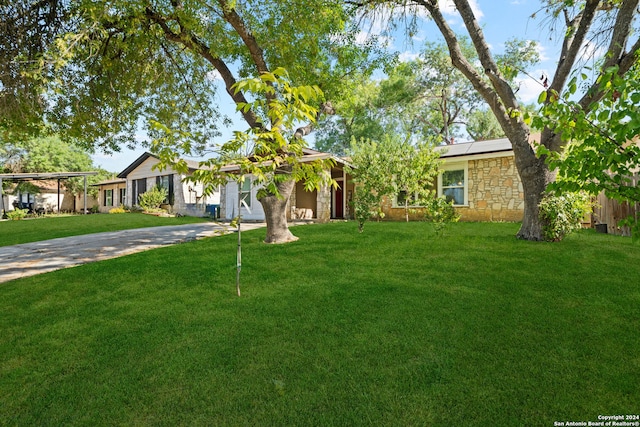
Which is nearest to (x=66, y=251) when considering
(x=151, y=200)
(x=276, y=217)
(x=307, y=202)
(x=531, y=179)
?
(x=276, y=217)

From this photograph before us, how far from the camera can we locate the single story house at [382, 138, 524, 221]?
13.0 metres

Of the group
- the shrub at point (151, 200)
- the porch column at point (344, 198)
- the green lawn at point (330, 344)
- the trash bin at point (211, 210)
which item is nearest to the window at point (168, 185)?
the shrub at point (151, 200)

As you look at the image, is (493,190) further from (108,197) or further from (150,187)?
(108,197)

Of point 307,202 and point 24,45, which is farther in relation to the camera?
point 307,202

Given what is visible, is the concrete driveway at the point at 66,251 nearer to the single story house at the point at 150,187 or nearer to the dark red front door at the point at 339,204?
the single story house at the point at 150,187

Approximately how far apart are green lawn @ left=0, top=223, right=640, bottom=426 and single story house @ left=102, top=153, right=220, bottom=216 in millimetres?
15376

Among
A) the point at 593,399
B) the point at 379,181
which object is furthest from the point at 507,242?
the point at 593,399

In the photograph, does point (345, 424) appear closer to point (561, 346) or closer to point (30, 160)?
point (561, 346)

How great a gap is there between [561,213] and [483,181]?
6712 mm

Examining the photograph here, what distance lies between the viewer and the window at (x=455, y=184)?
46.6 ft

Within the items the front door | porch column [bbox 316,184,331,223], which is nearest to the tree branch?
porch column [bbox 316,184,331,223]

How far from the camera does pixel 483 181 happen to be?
13.7 meters

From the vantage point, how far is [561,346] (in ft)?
9.91

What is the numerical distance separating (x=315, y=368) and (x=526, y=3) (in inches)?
395
